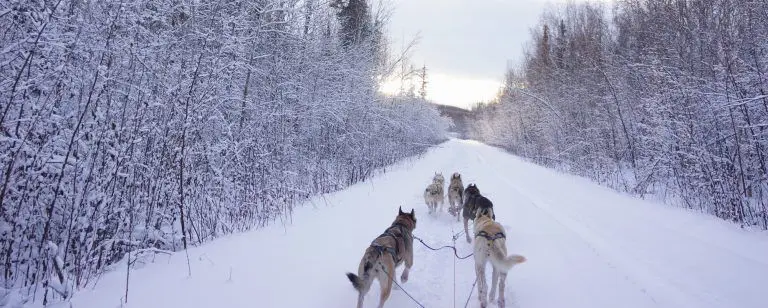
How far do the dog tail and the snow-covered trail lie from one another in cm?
56

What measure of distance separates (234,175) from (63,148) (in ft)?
10.2

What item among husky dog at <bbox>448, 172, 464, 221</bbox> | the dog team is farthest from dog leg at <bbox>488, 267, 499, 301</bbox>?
husky dog at <bbox>448, 172, 464, 221</bbox>

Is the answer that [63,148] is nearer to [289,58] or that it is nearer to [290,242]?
[290,242]

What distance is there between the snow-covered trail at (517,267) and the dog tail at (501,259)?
556 mm

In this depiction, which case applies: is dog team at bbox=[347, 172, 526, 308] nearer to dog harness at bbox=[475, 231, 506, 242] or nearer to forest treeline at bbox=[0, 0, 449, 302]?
dog harness at bbox=[475, 231, 506, 242]

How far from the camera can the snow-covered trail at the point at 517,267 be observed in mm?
3320

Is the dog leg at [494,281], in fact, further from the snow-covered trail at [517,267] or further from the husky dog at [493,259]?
the snow-covered trail at [517,267]

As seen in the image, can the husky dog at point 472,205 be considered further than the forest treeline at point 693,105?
No

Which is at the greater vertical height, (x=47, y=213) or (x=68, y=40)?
(x=68, y=40)

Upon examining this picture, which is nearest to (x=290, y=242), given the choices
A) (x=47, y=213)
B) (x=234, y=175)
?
(x=234, y=175)

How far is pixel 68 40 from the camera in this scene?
306cm

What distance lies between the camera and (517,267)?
4355 millimetres

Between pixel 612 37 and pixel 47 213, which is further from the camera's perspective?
pixel 612 37

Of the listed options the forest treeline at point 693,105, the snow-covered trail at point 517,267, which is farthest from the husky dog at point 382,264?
the forest treeline at point 693,105
